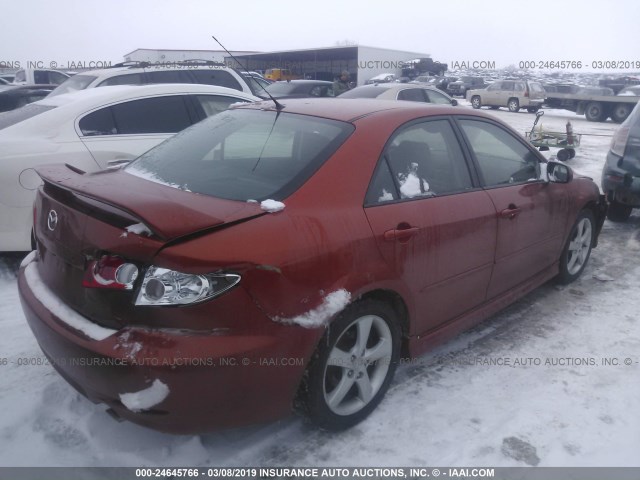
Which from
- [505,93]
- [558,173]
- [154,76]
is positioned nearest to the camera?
[558,173]

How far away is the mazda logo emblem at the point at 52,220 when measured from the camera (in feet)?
8.04

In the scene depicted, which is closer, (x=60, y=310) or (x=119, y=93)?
(x=60, y=310)

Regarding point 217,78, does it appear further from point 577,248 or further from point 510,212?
point 510,212

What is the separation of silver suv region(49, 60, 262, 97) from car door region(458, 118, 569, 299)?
5.21 m

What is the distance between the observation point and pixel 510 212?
3.35 m

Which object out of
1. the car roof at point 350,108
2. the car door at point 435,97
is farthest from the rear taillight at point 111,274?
the car door at point 435,97

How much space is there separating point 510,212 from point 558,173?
0.79 metres

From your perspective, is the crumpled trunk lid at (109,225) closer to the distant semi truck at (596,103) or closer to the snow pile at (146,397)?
the snow pile at (146,397)

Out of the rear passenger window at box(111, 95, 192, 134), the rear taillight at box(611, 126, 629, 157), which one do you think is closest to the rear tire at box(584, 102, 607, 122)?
the rear taillight at box(611, 126, 629, 157)

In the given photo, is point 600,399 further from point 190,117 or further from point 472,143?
point 190,117

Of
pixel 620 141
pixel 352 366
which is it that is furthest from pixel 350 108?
pixel 620 141

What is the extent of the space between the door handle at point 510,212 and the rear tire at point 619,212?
359 centimetres

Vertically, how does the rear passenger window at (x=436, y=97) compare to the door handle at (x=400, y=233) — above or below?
above

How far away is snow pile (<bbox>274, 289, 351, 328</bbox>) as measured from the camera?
221 cm
